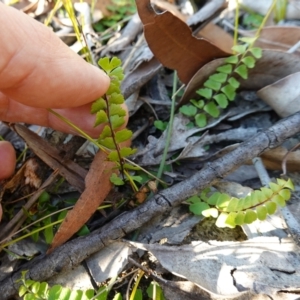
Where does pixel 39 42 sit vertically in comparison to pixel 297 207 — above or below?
above

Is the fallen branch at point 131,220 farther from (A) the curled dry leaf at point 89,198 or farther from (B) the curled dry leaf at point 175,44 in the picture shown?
(B) the curled dry leaf at point 175,44

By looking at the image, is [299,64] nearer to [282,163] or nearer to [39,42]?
[282,163]

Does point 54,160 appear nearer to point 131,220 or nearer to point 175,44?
point 131,220

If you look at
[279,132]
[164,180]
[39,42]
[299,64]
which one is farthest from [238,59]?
[39,42]

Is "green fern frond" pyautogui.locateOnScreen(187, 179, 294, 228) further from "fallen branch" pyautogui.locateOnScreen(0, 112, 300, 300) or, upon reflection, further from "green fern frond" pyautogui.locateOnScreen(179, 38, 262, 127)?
"green fern frond" pyautogui.locateOnScreen(179, 38, 262, 127)

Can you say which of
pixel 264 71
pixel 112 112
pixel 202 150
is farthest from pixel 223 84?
pixel 112 112

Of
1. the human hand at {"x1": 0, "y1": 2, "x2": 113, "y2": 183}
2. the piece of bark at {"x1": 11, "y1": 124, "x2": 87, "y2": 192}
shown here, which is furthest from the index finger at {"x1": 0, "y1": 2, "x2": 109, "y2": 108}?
the piece of bark at {"x1": 11, "y1": 124, "x2": 87, "y2": 192}
